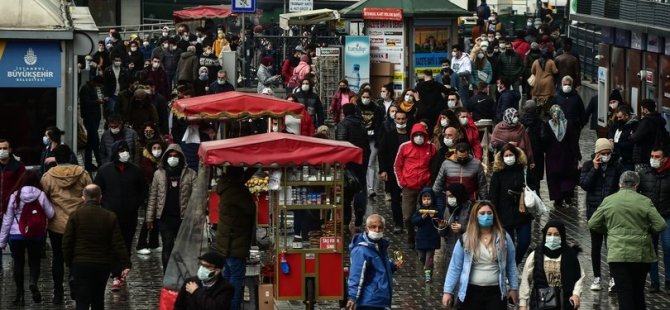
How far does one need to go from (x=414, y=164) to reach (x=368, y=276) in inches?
251

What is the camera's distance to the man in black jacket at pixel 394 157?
22.1 metres

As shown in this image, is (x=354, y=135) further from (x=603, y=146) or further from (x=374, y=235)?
(x=374, y=235)

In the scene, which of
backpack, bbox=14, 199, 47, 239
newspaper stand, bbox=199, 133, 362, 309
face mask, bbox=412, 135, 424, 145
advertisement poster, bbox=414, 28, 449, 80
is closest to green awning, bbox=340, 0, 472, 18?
advertisement poster, bbox=414, 28, 449, 80

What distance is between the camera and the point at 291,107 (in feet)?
67.6

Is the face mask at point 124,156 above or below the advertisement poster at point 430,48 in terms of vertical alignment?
below

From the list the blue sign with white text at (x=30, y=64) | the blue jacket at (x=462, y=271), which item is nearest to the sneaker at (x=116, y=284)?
the blue sign with white text at (x=30, y=64)

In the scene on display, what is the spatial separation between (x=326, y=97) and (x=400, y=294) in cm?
1769

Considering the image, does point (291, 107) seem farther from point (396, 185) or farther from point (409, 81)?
point (409, 81)

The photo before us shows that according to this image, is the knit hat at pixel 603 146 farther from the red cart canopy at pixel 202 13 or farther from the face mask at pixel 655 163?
the red cart canopy at pixel 202 13

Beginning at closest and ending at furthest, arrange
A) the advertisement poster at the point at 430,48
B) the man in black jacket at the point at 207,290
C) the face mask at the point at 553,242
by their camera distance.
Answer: the man in black jacket at the point at 207,290 → the face mask at the point at 553,242 → the advertisement poster at the point at 430,48

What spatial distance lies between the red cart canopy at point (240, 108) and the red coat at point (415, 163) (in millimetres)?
1303

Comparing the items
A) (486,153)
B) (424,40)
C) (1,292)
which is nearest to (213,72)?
Answer: (424,40)

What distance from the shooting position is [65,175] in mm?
17875

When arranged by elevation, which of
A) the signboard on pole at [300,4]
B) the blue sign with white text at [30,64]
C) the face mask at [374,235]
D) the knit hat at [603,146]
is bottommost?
the face mask at [374,235]
